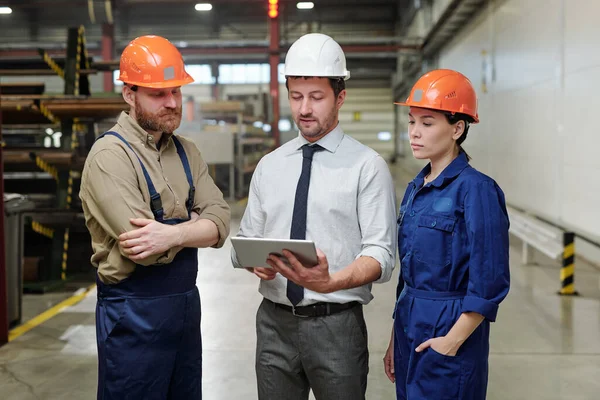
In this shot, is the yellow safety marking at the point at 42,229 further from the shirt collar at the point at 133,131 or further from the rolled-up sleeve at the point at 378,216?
the rolled-up sleeve at the point at 378,216

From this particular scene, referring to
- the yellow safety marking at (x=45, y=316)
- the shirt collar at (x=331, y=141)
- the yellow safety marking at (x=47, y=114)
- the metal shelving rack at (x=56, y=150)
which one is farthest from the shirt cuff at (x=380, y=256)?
the yellow safety marking at (x=47, y=114)

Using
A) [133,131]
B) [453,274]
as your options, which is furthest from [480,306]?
[133,131]

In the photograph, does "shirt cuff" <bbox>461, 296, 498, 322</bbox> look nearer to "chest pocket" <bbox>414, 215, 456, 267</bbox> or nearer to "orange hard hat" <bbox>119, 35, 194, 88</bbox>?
"chest pocket" <bbox>414, 215, 456, 267</bbox>

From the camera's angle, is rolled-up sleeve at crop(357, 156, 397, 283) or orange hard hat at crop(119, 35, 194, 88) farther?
orange hard hat at crop(119, 35, 194, 88)

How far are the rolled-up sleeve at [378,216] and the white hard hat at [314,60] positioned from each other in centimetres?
34

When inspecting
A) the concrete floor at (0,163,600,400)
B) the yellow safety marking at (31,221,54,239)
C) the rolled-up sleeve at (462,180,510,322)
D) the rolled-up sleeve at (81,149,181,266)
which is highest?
the rolled-up sleeve at (81,149,181,266)

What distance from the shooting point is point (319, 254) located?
1883 mm

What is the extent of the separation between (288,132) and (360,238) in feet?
55.3

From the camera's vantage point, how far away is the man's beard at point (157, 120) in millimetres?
2359

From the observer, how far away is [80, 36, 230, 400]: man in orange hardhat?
7.19 ft

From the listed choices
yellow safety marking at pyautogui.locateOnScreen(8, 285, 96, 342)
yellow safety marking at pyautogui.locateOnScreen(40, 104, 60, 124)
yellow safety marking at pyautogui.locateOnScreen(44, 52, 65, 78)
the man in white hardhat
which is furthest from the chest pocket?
yellow safety marking at pyautogui.locateOnScreen(44, 52, 65, 78)

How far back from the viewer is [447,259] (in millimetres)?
2080

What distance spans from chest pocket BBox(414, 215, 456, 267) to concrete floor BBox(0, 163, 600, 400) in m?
2.20

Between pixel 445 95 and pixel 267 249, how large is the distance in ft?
2.84
